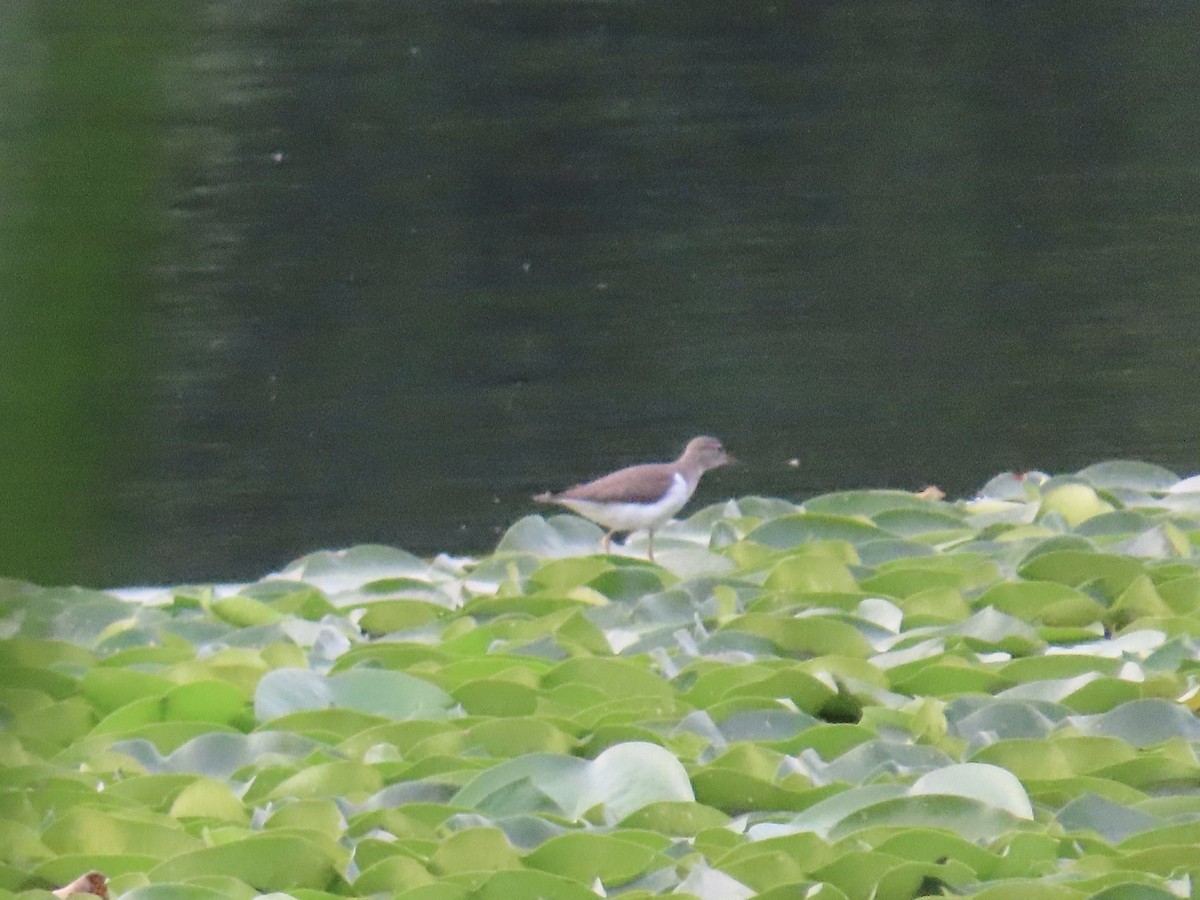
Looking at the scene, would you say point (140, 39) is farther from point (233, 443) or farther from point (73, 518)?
point (233, 443)

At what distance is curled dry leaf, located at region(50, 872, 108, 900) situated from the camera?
5.68 ft

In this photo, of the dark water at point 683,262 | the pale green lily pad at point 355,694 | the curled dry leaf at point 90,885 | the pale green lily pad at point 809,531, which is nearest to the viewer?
the curled dry leaf at point 90,885

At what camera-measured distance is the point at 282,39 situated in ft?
3.24

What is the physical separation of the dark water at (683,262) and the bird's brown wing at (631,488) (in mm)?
1438

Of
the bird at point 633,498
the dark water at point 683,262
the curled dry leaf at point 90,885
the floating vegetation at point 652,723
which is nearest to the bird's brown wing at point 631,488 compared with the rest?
the bird at point 633,498

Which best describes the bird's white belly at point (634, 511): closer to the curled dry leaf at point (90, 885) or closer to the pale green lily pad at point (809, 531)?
the pale green lily pad at point (809, 531)

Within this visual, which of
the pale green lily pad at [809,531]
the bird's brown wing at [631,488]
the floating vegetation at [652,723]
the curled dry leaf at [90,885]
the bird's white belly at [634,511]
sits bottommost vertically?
the bird's white belly at [634,511]

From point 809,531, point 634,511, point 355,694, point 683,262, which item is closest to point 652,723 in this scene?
point 355,694

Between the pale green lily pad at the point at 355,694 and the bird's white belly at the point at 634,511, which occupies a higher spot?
the pale green lily pad at the point at 355,694

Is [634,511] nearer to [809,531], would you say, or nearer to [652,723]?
[809,531]

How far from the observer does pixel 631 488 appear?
13.3 ft

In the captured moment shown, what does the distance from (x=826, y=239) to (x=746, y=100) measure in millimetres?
1062

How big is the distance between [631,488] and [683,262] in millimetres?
3543

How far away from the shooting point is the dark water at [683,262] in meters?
6.51
